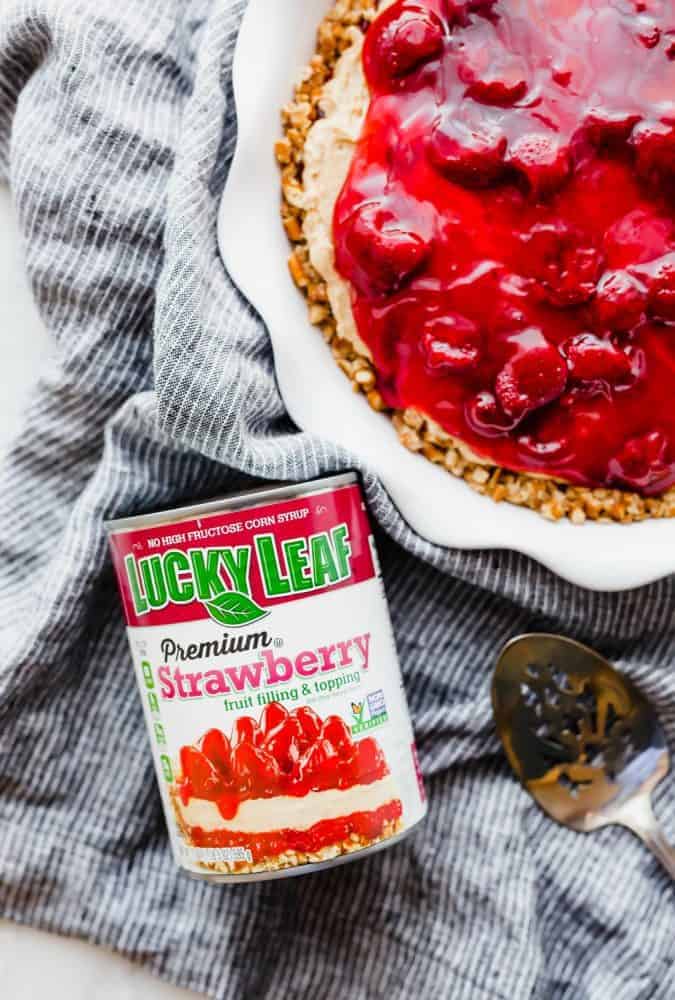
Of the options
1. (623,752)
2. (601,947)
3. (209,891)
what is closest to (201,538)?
(209,891)

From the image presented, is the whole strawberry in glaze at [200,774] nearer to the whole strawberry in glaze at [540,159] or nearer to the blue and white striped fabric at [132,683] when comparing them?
the blue and white striped fabric at [132,683]

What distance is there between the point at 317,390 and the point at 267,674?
384 mm

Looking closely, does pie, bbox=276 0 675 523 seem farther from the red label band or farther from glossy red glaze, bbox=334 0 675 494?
the red label band

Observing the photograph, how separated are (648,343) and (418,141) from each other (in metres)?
0.36

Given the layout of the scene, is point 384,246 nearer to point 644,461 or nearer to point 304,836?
point 644,461

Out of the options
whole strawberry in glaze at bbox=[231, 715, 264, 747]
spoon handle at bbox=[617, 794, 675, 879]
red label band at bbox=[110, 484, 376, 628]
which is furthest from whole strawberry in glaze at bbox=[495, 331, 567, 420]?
spoon handle at bbox=[617, 794, 675, 879]

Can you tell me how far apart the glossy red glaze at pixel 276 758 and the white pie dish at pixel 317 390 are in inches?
11.7

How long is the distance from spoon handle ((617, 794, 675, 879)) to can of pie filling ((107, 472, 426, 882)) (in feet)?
1.37

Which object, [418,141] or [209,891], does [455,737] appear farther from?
[418,141]

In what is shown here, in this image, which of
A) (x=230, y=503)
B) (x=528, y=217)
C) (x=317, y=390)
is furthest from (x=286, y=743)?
(x=528, y=217)

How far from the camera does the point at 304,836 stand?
1.29 meters

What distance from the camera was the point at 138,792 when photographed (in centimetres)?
156

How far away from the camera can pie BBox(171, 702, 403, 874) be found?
1.28 meters

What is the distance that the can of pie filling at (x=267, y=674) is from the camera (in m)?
1.27
